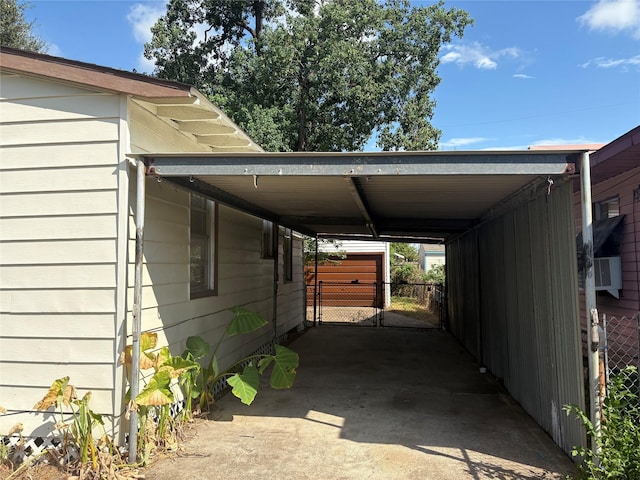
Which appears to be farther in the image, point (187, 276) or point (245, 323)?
point (245, 323)

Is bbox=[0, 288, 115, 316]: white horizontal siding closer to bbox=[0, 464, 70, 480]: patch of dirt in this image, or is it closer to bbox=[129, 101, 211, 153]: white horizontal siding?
bbox=[0, 464, 70, 480]: patch of dirt

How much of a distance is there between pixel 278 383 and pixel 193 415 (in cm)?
90

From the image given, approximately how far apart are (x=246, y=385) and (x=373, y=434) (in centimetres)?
127

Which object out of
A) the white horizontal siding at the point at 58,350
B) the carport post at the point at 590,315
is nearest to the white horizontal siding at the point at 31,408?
the white horizontal siding at the point at 58,350

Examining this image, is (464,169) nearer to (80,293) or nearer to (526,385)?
(526,385)

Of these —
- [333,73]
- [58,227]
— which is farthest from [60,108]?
[333,73]

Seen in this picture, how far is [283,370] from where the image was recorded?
14.9 ft

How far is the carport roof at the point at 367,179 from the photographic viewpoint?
3154mm

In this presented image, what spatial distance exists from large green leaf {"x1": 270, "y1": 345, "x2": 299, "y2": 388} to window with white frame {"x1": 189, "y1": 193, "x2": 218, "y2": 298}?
1169 mm

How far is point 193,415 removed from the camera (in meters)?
4.34

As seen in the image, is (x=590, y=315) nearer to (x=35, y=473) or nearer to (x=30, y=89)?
(x=35, y=473)

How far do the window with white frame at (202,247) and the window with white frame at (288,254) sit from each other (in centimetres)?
408

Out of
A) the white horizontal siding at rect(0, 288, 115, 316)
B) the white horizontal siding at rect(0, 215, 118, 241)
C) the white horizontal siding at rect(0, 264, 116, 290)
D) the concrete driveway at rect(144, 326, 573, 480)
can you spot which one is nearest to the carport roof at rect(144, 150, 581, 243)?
the white horizontal siding at rect(0, 215, 118, 241)

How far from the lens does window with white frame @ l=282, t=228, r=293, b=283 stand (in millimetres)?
9395
